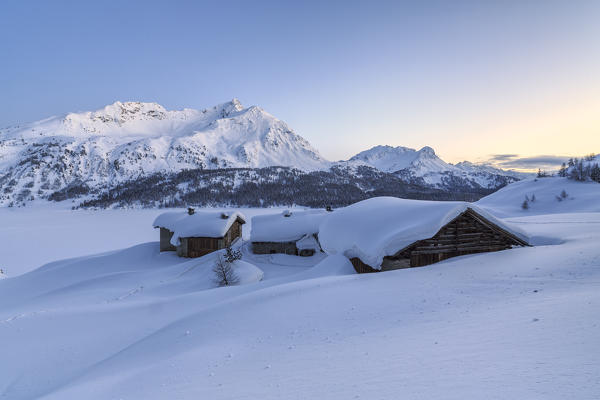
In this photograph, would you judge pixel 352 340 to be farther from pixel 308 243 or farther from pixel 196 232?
pixel 196 232

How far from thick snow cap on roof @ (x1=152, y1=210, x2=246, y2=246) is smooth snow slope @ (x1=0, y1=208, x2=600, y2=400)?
720 inches

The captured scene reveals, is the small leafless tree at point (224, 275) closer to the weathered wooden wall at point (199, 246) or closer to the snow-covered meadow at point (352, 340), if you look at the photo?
the snow-covered meadow at point (352, 340)

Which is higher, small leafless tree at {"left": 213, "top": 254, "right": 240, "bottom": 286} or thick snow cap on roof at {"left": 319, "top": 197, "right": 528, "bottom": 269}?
thick snow cap on roof at {"left": 319, "top": 197, "right": 528, "bottom": 269}

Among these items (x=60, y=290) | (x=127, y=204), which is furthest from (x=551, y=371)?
(x=127, y=204)

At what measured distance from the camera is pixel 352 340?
18.5 ft

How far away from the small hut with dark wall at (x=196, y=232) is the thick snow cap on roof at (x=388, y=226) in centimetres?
1779

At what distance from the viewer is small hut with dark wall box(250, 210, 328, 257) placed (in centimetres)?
3105

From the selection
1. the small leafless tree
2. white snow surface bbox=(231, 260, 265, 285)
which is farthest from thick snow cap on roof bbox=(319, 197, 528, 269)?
the small leafless tree

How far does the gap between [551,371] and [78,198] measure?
814 feet

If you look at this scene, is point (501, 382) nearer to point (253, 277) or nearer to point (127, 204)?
point (253, 277)

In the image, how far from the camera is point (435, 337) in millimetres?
5066

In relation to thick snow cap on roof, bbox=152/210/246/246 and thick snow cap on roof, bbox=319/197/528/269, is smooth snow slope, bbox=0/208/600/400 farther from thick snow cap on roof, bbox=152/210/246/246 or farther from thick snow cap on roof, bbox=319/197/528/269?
thick snow cap on roof, bbox=152/210/246/246

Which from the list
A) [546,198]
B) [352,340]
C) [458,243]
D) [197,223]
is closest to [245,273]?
[197,223]

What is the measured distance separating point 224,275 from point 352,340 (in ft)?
52.0
